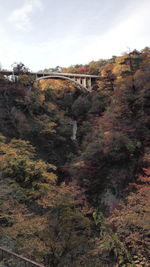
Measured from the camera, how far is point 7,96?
2356 centimetres

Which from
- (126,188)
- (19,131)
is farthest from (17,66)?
(126,188)

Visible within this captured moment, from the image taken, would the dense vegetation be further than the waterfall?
No

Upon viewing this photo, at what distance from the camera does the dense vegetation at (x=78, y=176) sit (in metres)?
7.63

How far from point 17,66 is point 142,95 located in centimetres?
1799

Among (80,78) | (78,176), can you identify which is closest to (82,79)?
Answer: (80,78)

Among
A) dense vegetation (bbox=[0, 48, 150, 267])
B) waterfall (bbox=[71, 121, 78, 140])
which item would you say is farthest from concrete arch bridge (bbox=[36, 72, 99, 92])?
waterfall (bbox=[71, 121, 78, 140])

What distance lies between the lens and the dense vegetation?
7629 millimetres

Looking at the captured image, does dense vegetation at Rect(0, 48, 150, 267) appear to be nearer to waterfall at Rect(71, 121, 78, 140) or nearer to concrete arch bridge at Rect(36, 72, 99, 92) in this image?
waterfall at Rect(71, 121, 78, 140)

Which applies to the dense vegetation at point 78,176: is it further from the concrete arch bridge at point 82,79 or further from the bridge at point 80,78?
the concrete arch bridge at point 82,79

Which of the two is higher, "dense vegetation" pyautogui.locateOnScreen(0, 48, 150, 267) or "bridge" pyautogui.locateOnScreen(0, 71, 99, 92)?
"bridge" pyautogui.locateOnScreen(0, 71, 99, 92)

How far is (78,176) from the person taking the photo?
17797mm

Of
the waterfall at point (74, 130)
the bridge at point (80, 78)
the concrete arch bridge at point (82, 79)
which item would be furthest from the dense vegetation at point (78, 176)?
the concrete arch bridge at point (82, 79)

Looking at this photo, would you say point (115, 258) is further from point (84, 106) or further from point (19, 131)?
point (84, 106)

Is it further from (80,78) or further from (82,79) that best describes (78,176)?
(80,78)
